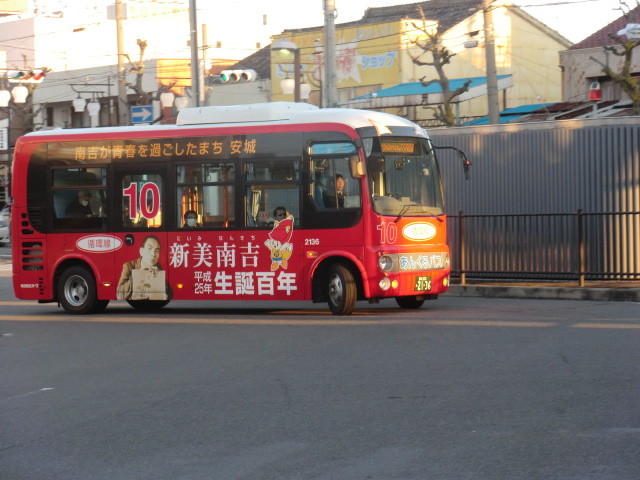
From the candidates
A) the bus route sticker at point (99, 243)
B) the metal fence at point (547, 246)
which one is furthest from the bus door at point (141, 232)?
the metal fence at point (547, 246)

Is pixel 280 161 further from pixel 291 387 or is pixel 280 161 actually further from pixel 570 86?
pixel 570 86

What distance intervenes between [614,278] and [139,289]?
28.7ft

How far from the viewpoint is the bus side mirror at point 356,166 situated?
16312 millimetres

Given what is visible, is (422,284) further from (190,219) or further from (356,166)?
(190,219)

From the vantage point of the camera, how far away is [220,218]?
58.0 feet

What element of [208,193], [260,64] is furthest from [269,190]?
[260,64]

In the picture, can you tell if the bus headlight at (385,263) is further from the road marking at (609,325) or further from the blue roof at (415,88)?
the blue roof at (415,88)

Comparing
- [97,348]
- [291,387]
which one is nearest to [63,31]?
[97,348]

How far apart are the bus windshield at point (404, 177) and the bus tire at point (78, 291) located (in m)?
5.55

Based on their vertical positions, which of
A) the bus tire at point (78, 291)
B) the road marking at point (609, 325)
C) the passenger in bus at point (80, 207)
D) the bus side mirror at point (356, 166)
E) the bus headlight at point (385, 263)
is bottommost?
the road marking at point (609, 325)

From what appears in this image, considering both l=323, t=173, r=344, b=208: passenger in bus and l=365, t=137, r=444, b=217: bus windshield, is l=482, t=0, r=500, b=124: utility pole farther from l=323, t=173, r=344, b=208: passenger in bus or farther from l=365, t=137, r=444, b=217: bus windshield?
l=323, t=173, r=344, b=208: passenger in bus

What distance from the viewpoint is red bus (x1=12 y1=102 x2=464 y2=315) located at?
54.4 ft

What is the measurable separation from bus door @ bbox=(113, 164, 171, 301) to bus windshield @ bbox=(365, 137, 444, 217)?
12.6 ft

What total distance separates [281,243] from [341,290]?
1277mm
